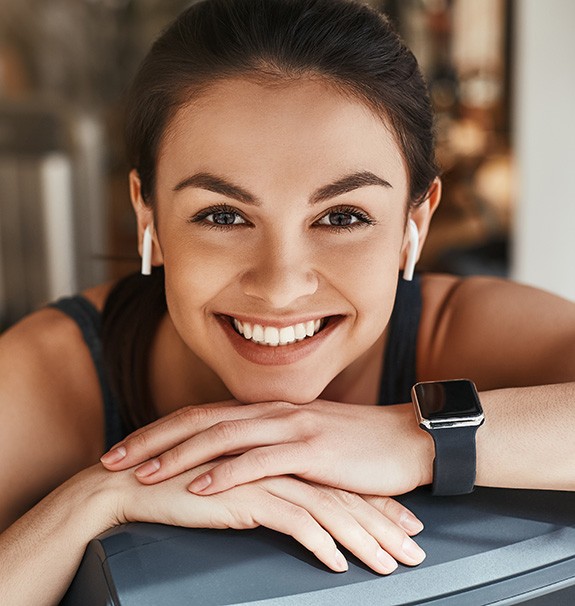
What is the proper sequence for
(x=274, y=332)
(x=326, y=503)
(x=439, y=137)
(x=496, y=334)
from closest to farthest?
(x=326, y=503)
(x=274, y=332)
(x=496, y=334)
(x=439, y=137)

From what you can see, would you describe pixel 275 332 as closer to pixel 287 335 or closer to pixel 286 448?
pixel 287 335

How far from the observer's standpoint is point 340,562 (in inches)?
30.7

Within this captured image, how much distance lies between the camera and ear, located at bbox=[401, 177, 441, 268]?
121cm

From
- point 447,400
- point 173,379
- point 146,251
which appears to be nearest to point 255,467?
point 447,400

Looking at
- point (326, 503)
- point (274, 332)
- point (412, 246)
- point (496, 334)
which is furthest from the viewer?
point (496, 334)

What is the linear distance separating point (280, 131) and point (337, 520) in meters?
0.42

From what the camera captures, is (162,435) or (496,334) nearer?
(162,435)

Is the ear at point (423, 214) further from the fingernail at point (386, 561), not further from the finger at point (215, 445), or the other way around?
the fingernail at point (386, 561)

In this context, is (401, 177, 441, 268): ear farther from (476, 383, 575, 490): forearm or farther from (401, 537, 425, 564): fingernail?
(401, 537, 425, 564): fingernail

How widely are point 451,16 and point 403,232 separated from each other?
13.7ft

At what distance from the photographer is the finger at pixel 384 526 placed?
0.78 meters

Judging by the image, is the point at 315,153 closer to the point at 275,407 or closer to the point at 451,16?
the point at 275,407

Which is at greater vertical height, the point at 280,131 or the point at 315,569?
the point at 280,131

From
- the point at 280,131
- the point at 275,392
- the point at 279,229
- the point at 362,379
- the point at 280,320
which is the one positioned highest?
the point at 280,131
